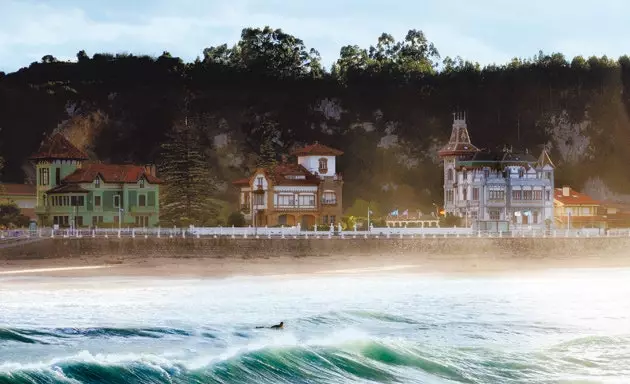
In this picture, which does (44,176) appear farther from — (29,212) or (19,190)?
(19,190)

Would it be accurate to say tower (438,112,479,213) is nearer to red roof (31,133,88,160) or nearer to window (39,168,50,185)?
red roof (31,133,88,160)

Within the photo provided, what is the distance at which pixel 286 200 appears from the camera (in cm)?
9512

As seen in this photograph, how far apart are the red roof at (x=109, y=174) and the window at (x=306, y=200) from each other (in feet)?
41.2

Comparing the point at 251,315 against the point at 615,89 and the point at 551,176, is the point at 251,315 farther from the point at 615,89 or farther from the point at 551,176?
the point at 615,89

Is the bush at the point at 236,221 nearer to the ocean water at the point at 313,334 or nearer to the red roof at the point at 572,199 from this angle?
the red roof at the point at 572,199

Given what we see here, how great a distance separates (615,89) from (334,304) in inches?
4138

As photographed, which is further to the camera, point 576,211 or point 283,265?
point 576,211

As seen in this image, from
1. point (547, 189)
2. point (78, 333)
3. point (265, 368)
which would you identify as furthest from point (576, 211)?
point (265, 368)

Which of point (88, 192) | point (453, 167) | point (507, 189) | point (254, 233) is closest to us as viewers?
point (254, 233)

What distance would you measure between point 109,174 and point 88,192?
9.71 feet

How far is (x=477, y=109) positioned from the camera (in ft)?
451

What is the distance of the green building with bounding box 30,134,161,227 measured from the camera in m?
90.8

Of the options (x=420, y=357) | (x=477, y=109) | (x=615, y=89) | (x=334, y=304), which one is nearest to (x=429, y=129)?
(x=477, y=109)

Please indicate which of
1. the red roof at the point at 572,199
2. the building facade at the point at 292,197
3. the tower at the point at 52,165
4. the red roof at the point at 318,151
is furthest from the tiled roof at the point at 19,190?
the red roof at the point at 572,199
